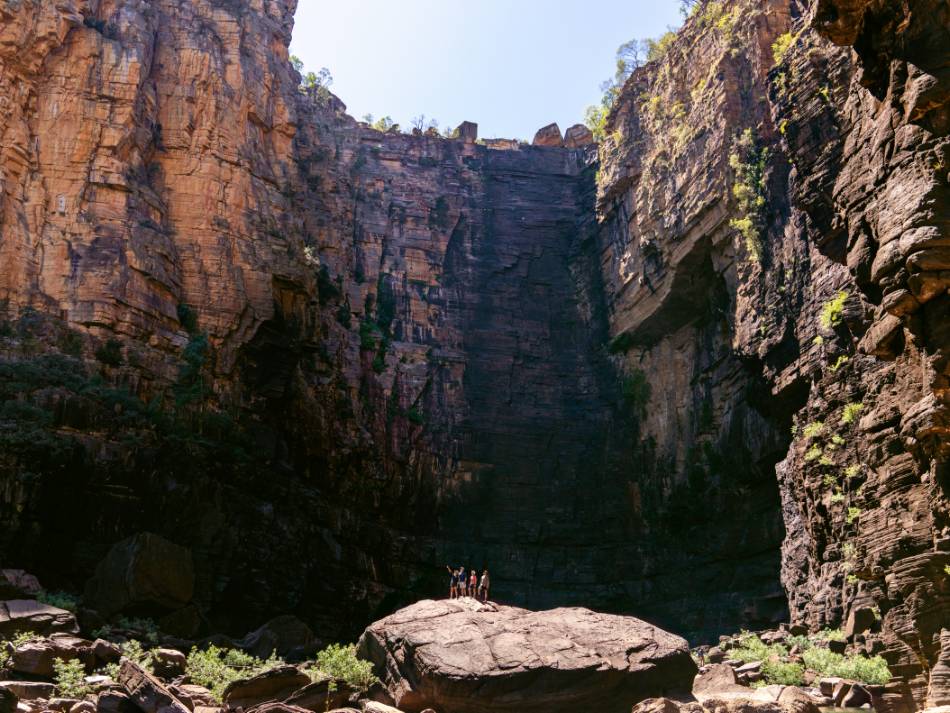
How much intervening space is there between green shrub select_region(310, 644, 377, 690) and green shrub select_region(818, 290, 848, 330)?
1365cm

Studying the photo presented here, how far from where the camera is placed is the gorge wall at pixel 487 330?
1734 cm

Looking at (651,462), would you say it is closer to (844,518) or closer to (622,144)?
(622,144)

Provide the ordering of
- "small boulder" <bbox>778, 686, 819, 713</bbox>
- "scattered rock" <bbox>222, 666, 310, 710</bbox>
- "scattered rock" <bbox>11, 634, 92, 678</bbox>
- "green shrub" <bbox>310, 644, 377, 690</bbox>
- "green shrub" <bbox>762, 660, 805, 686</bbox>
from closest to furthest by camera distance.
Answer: "scattered rock" <bbox>11, 634, 92, 678</bbox>
"small boulder" <bbox>778, 686, 819, 713</bbox>
"scattered rock" <bbox>222, 666, 310, 710</bbox>
"green shrub" <bbox>310, 644, 377, 690</bbox>
"green shrub" <bbox>762, 660, 805, 686</bbox>

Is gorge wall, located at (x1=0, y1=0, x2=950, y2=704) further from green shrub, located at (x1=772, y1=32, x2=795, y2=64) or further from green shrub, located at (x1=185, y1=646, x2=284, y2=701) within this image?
green shrub, located at (x1=185, y1=646, x2=284, y2=701)

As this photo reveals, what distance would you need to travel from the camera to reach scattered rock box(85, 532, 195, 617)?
20672mm

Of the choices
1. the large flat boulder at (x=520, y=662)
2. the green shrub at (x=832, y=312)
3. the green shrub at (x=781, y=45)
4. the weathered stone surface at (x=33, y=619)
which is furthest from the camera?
the green shrub at (x=781, y=45)

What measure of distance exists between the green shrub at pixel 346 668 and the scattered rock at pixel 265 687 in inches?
24.3

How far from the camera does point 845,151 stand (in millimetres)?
17391

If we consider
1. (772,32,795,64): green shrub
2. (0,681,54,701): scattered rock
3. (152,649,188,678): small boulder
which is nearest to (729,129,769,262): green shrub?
(772,32,795,64): green shrub

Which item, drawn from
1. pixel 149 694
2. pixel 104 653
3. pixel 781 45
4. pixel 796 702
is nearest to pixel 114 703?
pixel 149 694

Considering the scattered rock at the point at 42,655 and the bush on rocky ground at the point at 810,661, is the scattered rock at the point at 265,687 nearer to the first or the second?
the scattered rock at the point at 42,655

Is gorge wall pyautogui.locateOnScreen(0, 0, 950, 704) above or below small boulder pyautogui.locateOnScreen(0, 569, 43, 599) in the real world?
above

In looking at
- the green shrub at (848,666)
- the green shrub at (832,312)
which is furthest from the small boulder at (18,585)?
the green shrub at (832,312)

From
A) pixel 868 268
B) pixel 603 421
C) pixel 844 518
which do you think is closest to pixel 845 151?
pixel 868 268
